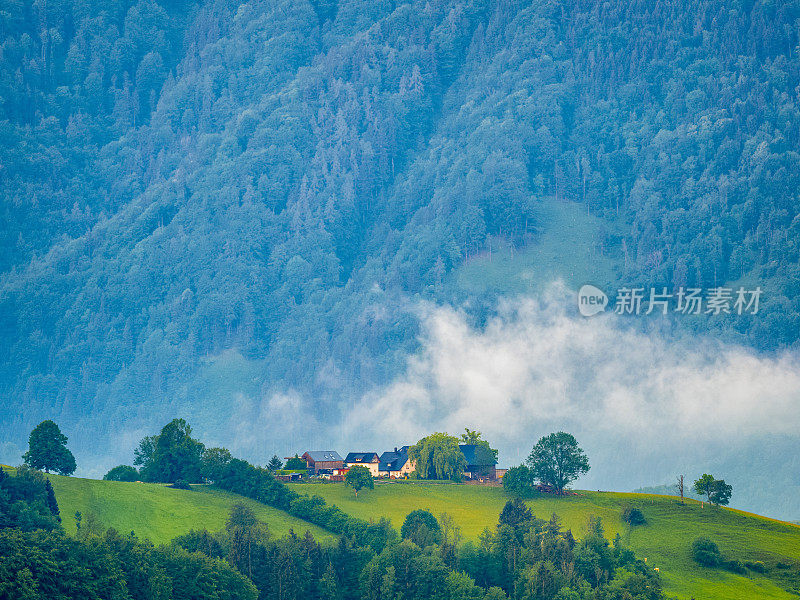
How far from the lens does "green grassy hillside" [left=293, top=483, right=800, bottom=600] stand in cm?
16488

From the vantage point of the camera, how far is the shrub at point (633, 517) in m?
187

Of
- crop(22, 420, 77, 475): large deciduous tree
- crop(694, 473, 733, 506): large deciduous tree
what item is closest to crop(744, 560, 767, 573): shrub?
crop(694, 473, 733, 506): large deciduous tree

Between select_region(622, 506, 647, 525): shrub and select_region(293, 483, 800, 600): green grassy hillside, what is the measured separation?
99cm

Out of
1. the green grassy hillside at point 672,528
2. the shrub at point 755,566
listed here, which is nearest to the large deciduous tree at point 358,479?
the green grassy hillside at point 672,528

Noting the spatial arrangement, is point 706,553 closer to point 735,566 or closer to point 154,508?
point 735,566

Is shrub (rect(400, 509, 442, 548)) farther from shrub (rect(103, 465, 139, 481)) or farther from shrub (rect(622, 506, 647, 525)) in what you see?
shrub (rect(103, 465, 139, 481))

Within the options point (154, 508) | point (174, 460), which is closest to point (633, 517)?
point (174, 460)

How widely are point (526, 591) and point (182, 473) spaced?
6433cm

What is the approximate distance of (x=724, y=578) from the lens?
16675 centimetres

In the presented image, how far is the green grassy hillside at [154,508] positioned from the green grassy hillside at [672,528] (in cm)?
1510

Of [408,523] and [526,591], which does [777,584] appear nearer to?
[526,591]

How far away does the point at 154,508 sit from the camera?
6486 inches

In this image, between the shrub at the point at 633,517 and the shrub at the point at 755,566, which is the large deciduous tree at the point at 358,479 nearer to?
the shrub at the point at 633,517

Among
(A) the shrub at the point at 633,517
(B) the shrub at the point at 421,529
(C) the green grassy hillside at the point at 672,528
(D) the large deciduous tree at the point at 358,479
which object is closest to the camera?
(B) the shrub at the point at 421,529
